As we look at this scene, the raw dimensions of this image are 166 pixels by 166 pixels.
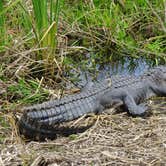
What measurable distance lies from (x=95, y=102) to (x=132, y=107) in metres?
0.31

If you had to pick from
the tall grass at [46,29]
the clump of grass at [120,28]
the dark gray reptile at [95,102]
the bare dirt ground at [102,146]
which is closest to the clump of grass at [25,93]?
the dark gray reptile at [95,102]

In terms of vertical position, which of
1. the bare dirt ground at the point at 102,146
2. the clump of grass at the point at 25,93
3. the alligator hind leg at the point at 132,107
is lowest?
the bare dirt ground at the point at 102,146

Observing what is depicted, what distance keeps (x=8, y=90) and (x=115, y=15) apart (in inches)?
74.6

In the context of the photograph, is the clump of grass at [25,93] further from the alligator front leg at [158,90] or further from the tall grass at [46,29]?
the alligator front leg at [158,90]

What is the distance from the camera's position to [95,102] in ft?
14.9

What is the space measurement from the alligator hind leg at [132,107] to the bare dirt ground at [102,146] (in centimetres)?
12

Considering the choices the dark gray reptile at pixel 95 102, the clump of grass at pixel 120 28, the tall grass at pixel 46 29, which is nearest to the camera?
the dark gray reptile at pixel 95 102

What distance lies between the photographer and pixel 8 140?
390cm

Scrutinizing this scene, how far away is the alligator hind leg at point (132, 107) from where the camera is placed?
4.51m

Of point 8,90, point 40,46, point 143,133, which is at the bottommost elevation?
point 143,133

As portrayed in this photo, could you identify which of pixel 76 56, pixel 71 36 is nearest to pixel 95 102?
pixel 76 56

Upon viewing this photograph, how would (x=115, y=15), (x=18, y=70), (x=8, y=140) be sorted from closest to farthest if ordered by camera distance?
(x=8, y=140) → (x=18, y=70) → (x=115, y=15)

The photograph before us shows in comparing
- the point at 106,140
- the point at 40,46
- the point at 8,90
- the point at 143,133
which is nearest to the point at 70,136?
the point at 106,140

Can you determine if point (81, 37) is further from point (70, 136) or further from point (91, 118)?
point (70, 136)
